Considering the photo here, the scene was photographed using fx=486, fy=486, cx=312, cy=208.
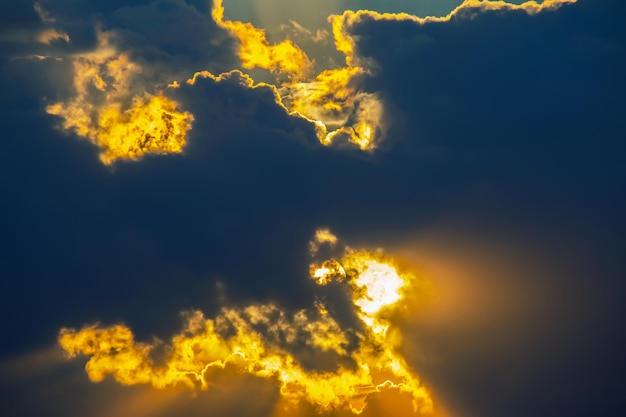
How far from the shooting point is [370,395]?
203 ft

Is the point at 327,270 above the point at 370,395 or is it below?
above

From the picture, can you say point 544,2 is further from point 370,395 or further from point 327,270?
point 370,395

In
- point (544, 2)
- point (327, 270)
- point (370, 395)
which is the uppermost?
point (544, 2)

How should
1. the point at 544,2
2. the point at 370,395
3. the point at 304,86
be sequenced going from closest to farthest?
the point at 544,2
the point at 370,395
the point at 304,86

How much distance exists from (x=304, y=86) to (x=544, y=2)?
33066mm

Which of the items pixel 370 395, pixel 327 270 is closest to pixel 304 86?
pixel 327 270

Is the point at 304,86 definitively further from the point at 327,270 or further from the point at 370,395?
the point at 370,395

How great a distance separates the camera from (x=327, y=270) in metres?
60.2

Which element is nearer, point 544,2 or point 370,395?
point 544,2

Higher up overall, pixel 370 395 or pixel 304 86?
pixel 304 86

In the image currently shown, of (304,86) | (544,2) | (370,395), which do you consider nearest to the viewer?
(544,2)

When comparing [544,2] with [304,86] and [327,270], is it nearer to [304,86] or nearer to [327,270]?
[304,86]

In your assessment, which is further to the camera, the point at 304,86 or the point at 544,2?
the point at 304,86

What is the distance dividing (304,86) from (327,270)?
95.2 ft
